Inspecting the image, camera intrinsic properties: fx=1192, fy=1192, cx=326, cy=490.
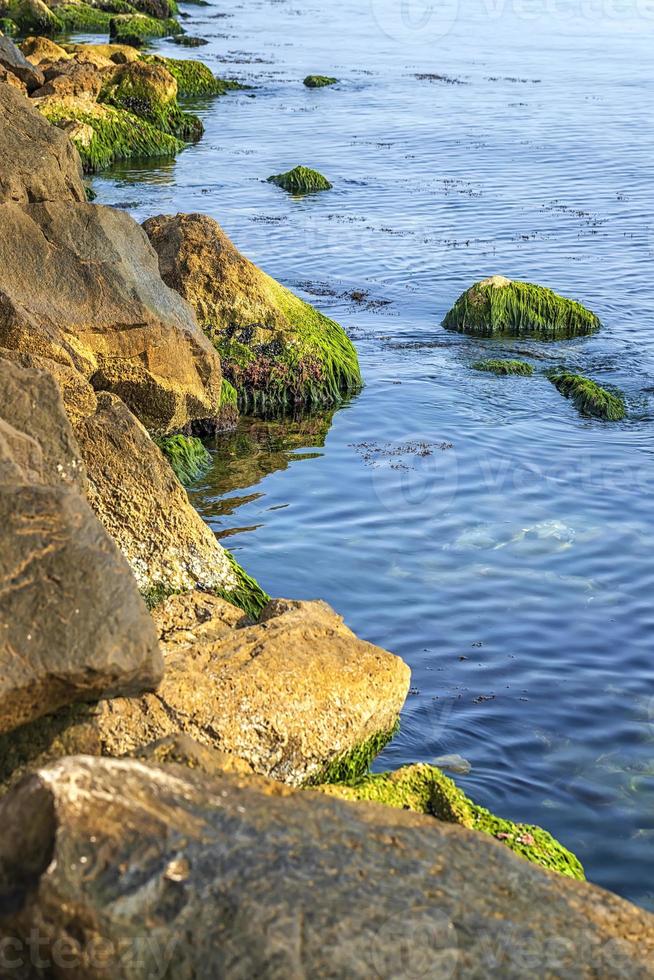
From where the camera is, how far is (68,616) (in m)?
4.72

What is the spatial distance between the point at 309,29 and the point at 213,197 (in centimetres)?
3845

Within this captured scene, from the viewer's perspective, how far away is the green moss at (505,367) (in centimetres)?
1627

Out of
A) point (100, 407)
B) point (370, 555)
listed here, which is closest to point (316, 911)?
point (100, 407)

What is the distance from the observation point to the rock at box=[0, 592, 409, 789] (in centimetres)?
634

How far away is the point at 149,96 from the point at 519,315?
1883cm

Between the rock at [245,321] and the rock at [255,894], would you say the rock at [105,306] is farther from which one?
the rock at [255,894]

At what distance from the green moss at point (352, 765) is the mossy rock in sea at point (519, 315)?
11.5 m

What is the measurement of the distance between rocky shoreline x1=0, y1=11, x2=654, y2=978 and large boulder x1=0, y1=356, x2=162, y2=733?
1 centimetres

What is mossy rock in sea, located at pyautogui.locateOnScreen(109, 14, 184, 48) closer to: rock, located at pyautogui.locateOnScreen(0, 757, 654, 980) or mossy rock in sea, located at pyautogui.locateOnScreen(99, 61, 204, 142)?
mossy rock in sea, located at pyautogui.locateOnScreen(99, 61, 204, 142)

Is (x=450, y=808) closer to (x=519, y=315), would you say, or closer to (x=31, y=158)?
(x=31, y=158)

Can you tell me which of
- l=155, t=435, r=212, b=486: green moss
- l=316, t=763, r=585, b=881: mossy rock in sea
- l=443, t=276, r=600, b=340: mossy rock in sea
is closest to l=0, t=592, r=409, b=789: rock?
l=316, t=763, r=585, b=881: mossy rock in sea

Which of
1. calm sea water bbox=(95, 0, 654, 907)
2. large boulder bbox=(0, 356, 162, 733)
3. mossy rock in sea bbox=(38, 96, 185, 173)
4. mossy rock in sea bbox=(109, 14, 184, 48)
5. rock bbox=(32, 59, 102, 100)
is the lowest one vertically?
calm sea water bbox=(95, 0, 654, 907)

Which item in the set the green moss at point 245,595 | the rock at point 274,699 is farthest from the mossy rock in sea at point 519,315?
the rock at point 274,699

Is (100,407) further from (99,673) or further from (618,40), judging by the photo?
(618,40)
